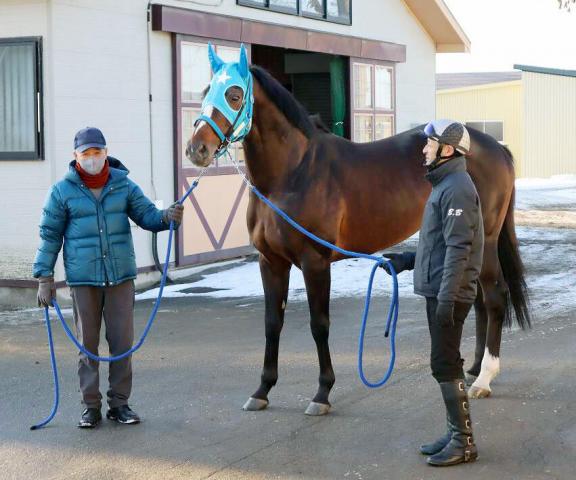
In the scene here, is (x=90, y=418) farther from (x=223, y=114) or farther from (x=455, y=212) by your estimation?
(x=455, y=212)

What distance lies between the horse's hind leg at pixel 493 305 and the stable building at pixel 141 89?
17.6 ft

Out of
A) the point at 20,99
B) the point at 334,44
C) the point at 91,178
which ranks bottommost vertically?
the point at 91,178

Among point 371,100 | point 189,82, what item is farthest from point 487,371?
point 371,100

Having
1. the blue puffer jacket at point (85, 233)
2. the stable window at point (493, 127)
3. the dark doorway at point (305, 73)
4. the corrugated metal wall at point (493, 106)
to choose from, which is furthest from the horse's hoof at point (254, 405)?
the stable window at point (493, 127)

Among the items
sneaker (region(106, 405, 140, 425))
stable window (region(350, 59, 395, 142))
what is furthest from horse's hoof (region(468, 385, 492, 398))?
stable window (region(350, 59, 395, 142))

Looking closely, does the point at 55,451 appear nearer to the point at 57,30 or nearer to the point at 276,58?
the point at 57,30

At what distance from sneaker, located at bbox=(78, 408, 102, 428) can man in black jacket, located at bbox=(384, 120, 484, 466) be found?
2.09 metres

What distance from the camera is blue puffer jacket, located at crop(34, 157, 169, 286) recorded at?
5914 millimetres

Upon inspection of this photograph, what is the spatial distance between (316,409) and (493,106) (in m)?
31.0

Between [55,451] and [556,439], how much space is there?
282cm

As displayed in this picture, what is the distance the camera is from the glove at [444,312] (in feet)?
16.0

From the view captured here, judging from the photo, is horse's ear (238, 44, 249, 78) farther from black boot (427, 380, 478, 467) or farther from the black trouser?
black boot (427, 380, 478, 467)

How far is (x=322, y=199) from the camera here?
633 cm

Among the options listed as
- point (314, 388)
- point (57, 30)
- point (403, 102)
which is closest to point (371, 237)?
point (314, 388)
